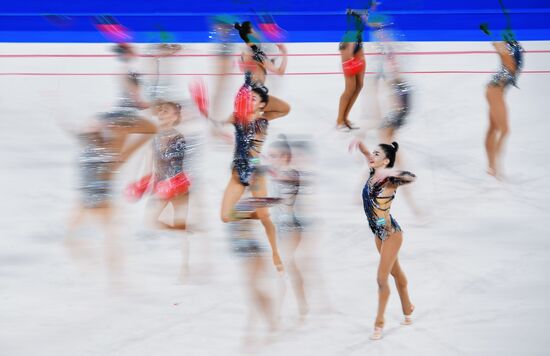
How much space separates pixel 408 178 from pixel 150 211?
1516 millimetres

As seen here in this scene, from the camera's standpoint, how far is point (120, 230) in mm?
4660

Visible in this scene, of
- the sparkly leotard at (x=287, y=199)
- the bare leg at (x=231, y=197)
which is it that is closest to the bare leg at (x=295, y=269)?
the sparkly leotard at (x=287, y=199)

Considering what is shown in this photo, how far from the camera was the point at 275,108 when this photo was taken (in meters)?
5.00

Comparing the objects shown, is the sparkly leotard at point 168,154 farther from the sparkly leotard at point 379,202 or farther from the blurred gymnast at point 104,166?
the sparkly leotard at point 379,202

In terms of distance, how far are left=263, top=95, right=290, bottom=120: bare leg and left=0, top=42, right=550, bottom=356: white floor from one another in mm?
93

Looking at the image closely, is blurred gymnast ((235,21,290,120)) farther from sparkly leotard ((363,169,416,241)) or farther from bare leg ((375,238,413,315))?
bare leg ((375,238,413,315))

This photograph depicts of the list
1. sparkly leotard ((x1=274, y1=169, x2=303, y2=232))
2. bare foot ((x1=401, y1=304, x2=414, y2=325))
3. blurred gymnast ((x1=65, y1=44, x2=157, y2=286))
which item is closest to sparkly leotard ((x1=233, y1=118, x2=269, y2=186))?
sparkly leotard ((x1=274, y1=169, x2=303, y2=232))

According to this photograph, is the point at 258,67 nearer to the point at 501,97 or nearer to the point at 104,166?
the point at 104,166

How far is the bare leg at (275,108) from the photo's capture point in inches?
194

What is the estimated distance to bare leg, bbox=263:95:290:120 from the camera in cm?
493

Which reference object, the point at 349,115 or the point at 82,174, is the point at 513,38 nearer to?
the point at 349,115

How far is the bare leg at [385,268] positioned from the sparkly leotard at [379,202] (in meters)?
0.04

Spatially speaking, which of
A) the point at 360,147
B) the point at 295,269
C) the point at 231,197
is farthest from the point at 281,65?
the point at 295,269

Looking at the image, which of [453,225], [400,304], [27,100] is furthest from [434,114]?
[27,100]
